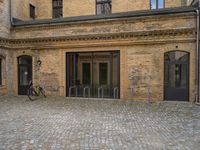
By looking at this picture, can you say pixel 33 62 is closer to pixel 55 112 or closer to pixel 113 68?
pixel 113 68

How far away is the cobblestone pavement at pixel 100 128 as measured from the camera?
543 cm

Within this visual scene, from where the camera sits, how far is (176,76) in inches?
480

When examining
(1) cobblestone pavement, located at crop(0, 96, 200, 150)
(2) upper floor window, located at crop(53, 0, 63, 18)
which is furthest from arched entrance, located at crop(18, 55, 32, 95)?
(2) upper floor window, located at crop(53, 0, 63, 18)

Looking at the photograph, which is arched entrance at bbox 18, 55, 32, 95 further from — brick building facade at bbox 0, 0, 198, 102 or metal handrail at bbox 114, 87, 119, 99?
metal handrail at bbox 114, 87, 119, 99

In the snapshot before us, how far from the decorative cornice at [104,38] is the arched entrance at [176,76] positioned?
3.25ft

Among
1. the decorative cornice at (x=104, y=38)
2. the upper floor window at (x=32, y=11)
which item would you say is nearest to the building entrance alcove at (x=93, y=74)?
the decorative cornice at (x=104, y=38)

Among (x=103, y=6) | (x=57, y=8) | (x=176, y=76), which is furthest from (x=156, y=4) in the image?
(x=57, y=8)

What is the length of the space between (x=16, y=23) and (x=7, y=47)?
181 centimetres

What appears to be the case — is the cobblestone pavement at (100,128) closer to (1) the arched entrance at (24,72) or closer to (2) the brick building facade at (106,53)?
(2) the brick building facade at (106,53)

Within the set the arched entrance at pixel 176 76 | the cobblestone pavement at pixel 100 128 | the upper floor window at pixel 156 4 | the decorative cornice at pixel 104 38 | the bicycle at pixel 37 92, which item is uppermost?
the upper floor window at pixel 156 4

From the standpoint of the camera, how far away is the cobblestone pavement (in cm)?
543

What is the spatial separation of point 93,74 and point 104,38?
258 cm

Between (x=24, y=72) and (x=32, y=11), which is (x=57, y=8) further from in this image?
(x=24, y=72)

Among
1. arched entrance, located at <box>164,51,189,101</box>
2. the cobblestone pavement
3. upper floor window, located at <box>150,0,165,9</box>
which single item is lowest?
the cobblestone pavement
